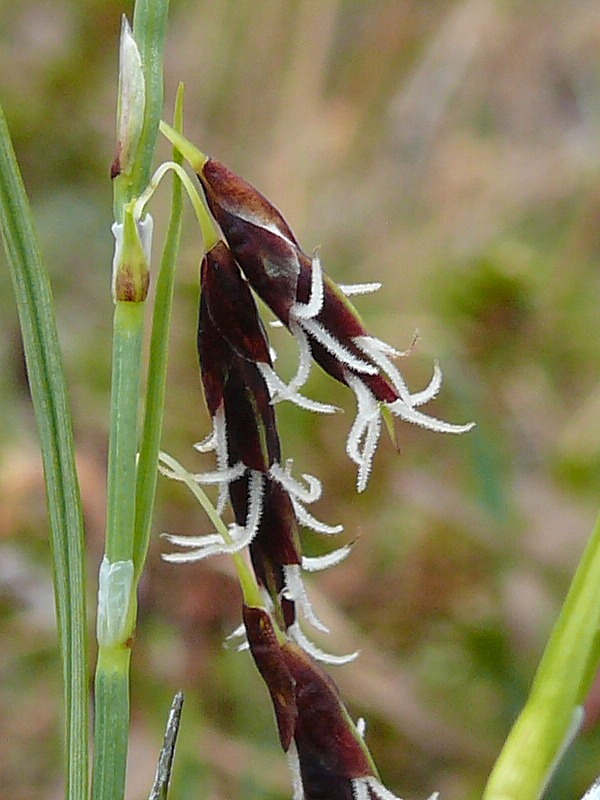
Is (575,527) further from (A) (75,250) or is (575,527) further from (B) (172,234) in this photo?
(B) (172,234)

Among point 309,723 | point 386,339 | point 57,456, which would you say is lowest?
point 309,723

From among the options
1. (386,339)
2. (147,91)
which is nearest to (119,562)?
(147,91)

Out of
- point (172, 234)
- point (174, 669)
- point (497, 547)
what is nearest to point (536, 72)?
point (497, 547)

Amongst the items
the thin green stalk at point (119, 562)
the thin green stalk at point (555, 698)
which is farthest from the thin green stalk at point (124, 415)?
the thin green stalk at point (555, 698)

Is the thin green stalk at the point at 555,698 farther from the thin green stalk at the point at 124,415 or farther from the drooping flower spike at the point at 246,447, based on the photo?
the thin green stalk at the point at 124,415

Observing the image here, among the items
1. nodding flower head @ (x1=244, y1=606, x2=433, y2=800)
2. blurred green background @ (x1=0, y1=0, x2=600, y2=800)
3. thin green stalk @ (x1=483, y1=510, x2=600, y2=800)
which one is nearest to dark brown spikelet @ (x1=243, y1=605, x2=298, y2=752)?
nodding flower head @ (x1=244, y1=606, x2=433, y2=800)

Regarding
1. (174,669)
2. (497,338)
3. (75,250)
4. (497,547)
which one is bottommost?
(174,669)

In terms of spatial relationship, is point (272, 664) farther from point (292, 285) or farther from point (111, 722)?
point (292, 285)
